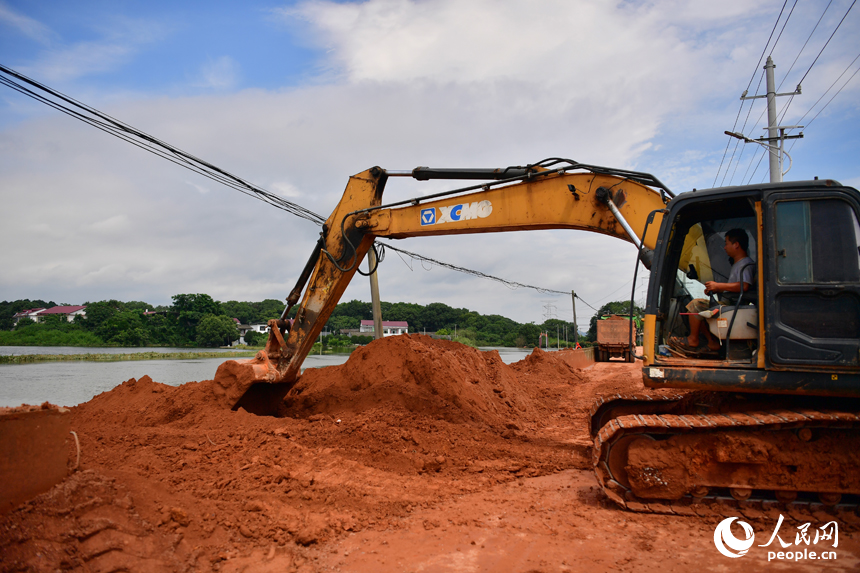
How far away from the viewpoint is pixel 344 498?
429cm

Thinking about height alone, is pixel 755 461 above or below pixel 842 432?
below

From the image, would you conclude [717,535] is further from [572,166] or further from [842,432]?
[572,166]

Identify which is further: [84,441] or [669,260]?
[84,441]

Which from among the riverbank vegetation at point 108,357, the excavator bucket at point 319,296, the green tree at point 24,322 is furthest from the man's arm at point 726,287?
the green tree at point 24,322

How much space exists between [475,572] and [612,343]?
2477 centimetres

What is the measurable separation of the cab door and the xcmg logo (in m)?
3.11

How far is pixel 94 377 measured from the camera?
9.63 meters

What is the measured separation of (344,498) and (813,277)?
4.12 meters

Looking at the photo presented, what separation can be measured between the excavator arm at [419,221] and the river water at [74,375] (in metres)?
2.55

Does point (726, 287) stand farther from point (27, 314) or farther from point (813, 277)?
point (27, 314)

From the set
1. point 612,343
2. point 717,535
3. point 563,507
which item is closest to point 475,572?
point 563,507

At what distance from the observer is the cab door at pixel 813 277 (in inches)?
142

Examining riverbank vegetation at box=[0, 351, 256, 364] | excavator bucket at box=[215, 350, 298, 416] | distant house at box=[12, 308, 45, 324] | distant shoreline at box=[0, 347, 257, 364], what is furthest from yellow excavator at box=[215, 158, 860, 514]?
distant house at box=[12, 308, 45, 324]

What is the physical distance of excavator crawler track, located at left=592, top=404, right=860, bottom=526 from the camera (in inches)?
144
